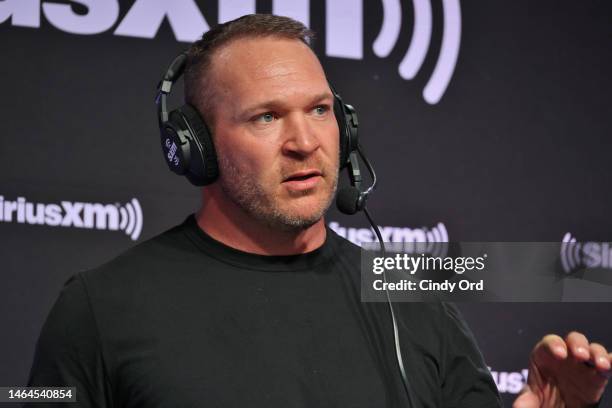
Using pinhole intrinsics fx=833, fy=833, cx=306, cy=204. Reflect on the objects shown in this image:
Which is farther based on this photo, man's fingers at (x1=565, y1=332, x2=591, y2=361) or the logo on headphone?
the logo on headphone

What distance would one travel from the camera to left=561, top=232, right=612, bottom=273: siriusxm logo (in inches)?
62.8

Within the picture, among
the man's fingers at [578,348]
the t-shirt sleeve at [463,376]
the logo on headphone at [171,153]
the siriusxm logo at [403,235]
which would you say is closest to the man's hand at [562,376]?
the man's fingers at [578,348]

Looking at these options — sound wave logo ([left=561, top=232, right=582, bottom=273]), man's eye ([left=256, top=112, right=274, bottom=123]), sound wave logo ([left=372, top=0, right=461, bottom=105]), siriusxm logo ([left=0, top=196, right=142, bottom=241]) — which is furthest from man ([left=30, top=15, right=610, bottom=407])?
sound wave logo ([left=372, top=0, right=461, bottom=105])

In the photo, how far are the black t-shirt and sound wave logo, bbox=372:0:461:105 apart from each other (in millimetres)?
882

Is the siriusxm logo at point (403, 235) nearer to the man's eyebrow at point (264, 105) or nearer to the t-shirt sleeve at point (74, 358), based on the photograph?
the man's eyebrow at point (264, 105)

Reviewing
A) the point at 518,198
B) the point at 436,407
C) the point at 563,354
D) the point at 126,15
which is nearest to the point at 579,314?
the point at 518,198

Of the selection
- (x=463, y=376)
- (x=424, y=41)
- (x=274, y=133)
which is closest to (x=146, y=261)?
(x=274, y=133)

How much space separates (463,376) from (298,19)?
43.6 inches

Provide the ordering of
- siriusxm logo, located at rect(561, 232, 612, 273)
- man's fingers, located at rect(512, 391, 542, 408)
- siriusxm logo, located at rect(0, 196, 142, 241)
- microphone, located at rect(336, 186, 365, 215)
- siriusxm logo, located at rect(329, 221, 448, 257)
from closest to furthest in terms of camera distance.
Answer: man's fingers, located at rect(512, 391, 542, 408), microphone, located at rect(336, 186, 365, 215), siriusxm logo, located at rect(561, 232, 612, 273), siriusxm logo, located at rect(0, 196, 142, 241), siriusxm logo, located at rect(329, 221, 448, 257)

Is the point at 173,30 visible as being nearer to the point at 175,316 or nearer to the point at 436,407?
→ the point at 175,316

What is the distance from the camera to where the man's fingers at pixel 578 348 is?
3.70 ft

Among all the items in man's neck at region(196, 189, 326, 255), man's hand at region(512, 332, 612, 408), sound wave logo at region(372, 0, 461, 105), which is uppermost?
sound wave logo at region(372, 0, 461, 105)

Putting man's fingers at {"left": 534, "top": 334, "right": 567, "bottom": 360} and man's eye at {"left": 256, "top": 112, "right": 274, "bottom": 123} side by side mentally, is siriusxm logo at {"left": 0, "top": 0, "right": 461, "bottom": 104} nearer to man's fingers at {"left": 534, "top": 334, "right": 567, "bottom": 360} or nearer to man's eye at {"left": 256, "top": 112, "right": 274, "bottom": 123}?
man's eye at {"left": 256, "top": 112, "right": 274, "bottom": 123}

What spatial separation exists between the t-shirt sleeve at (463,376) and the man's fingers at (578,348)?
0.96 feet
